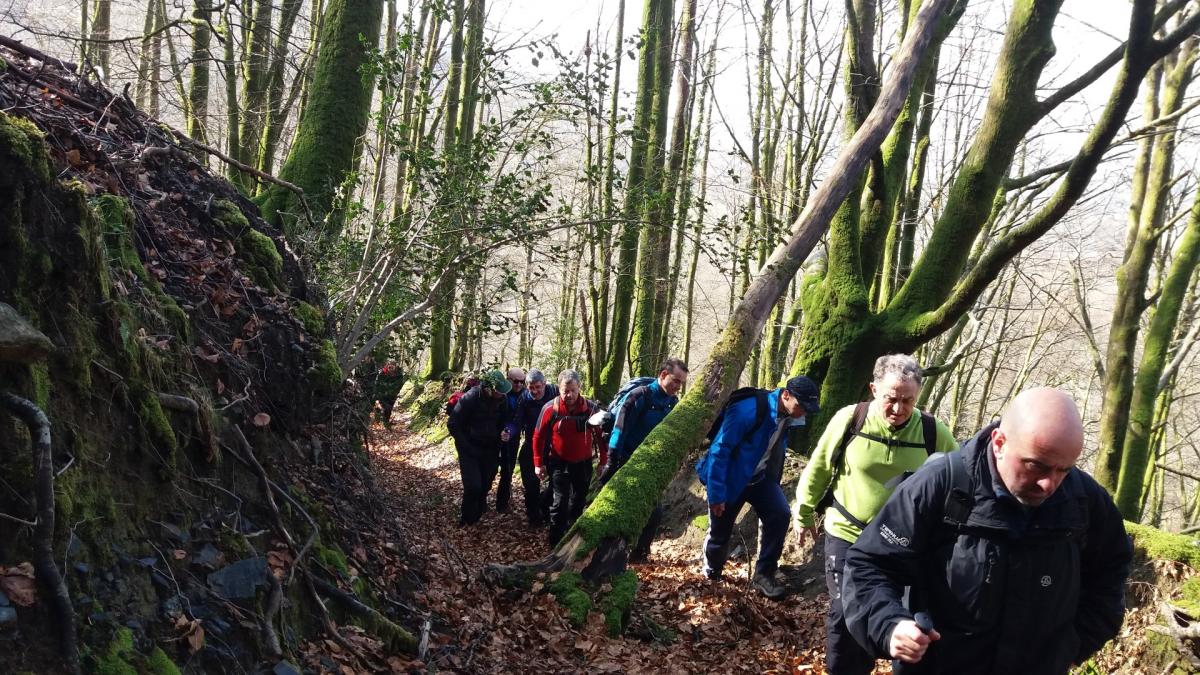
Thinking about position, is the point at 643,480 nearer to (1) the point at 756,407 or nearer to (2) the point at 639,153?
(1) the point at 756,407

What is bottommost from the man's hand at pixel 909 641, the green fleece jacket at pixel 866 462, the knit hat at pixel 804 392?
the man's hand at pixel 909 641

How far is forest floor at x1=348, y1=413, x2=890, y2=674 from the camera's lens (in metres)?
4.89

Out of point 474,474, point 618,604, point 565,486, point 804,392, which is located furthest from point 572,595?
point 474,474

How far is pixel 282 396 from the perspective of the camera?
494 centimetres

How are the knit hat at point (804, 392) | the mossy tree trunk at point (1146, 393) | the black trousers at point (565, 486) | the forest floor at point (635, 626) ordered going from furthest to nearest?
the mossy tree trunk at point (1146, 393) < the black trousers at point (565, 486) < the knit hat at point (804, 392) < the forest floor at point (635, 626)

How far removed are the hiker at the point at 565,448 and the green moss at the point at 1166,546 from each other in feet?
16.9

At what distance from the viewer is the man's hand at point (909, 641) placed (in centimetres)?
256

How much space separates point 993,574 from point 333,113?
7.97 m

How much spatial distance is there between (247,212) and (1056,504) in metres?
6.35

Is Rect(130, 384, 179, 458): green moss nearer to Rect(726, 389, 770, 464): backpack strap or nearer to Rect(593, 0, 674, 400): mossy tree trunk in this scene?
Rect(726, 389, 770, 464): backpack strap

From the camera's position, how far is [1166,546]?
16.7 ft

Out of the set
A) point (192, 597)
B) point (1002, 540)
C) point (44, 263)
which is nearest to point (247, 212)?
point (44, 263)

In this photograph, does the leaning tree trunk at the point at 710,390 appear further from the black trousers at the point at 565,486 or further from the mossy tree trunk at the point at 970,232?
the black trousers at the point at 565,486

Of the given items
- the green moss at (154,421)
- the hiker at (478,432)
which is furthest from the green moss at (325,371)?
the hiker at (478,432)
